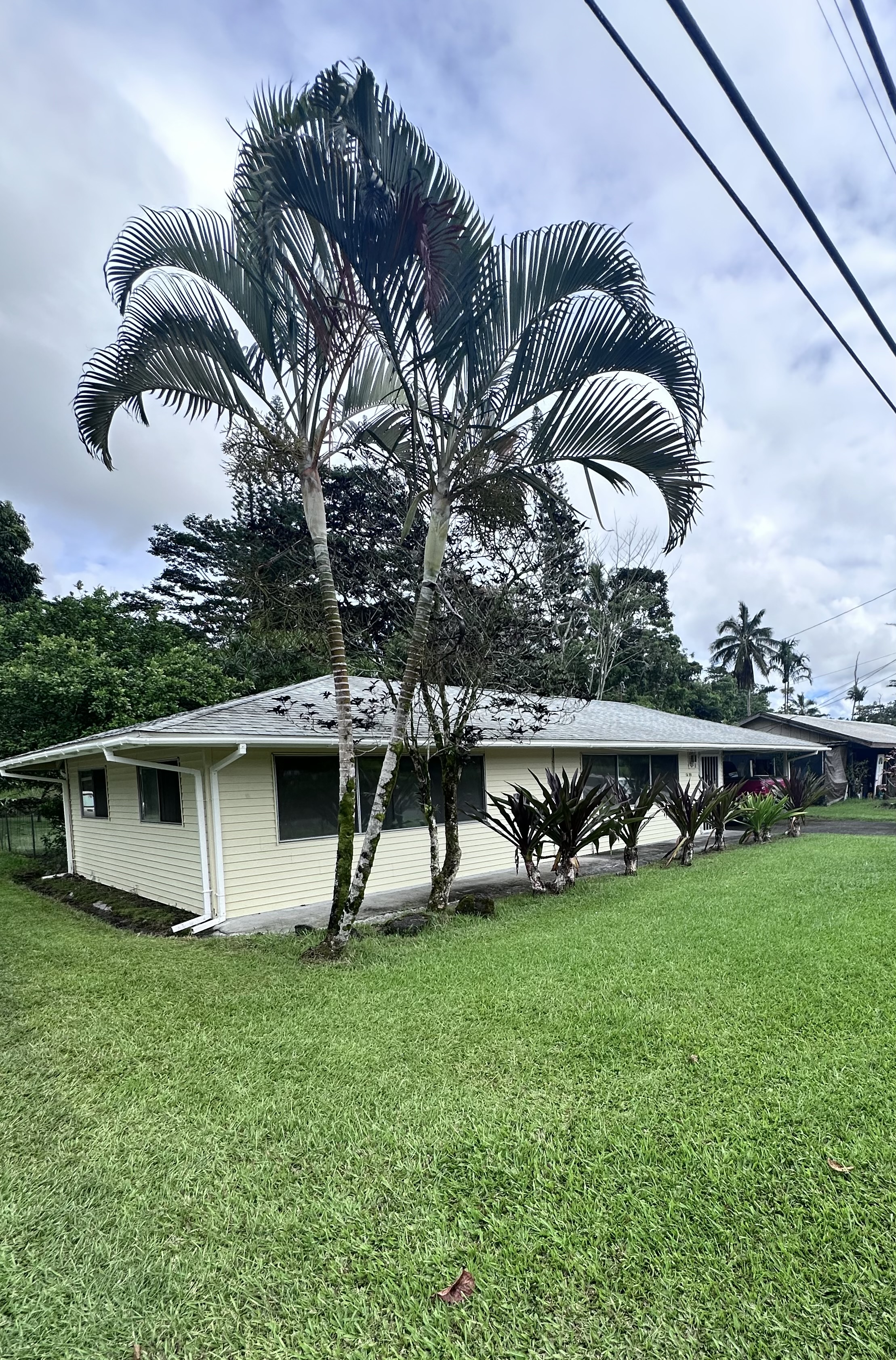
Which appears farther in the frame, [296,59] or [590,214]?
[590,214]

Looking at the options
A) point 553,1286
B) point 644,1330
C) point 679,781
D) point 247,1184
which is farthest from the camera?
point 679,781

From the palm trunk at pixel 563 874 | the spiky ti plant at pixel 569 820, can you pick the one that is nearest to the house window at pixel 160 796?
the spiky ti plant at pixel 569 820

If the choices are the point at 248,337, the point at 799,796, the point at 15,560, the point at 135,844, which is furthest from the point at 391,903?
the point at 15,560

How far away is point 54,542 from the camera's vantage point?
24594mm

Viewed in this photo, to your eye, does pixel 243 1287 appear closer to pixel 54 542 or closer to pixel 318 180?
pixel 318 180

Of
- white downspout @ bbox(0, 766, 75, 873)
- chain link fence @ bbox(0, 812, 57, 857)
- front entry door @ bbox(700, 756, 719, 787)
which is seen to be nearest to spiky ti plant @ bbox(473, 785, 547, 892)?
white downspout @ bbox(0, 766, 75, 873)

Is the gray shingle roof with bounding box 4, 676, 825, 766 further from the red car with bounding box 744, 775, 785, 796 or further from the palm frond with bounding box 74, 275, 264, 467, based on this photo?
the palm frond with bounding box 74, 275, 264, 467

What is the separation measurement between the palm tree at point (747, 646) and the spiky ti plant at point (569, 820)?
36.6 metres

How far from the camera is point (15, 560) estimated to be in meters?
22.2

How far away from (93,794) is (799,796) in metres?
14.5

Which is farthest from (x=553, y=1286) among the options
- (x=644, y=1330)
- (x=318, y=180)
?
(x=318, y=180)

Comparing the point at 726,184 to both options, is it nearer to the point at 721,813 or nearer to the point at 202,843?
the point at 202,843

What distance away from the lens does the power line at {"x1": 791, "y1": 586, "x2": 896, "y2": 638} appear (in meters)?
30.1

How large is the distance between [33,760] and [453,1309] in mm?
10145
